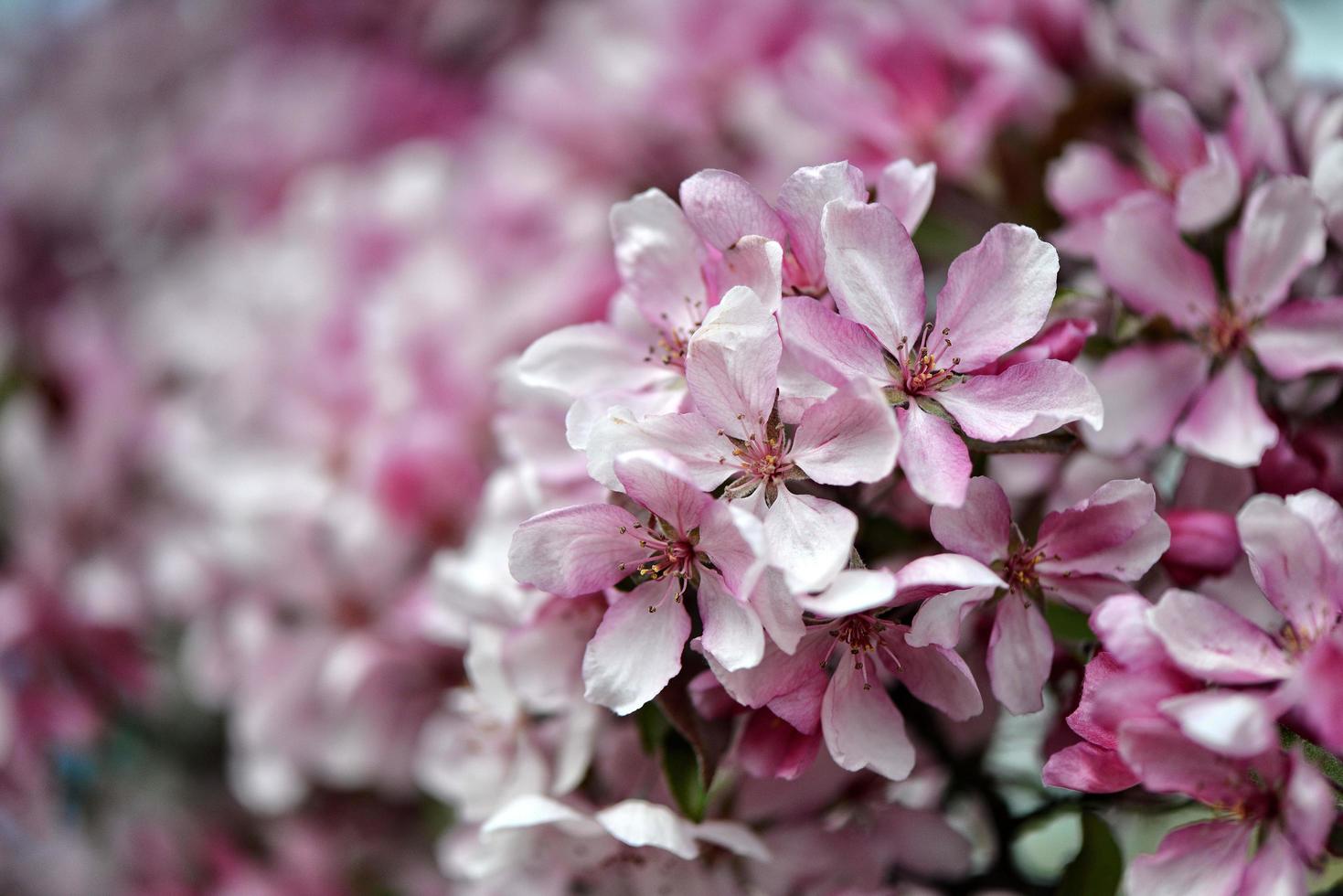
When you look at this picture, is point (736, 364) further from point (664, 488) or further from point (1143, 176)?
point (1143, 176)

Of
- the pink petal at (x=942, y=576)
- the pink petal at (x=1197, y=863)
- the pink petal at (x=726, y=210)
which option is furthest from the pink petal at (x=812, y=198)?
the pink petal at (x=1197, y=863)

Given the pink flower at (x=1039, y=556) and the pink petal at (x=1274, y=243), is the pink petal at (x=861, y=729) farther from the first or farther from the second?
the pink petal at (x=1274, y=243)

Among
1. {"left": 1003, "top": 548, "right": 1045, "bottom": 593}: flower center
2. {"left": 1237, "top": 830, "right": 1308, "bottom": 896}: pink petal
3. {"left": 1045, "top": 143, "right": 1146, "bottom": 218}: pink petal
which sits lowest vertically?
{"left": 1237, "top": 830, "right": 1308, "bottom": 896}: pink petal

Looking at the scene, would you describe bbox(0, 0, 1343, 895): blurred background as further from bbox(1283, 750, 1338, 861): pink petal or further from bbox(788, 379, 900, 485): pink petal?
bbox(1283, 750, 1338, 861): pink petal

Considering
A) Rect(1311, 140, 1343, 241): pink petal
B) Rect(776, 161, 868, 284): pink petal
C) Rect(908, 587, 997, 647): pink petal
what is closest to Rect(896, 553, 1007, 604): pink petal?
Rect(908, 587, 997, 647): pink petal

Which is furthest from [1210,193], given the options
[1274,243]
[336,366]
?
[336,366]

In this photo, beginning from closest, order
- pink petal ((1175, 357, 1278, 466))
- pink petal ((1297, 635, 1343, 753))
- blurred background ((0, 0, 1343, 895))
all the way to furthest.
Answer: pink petal ((1297, 635, 1343, 753)) → pink petal ((1175, 357, 1278, 466)) → blurred background ((0, 0, 1343, 895))

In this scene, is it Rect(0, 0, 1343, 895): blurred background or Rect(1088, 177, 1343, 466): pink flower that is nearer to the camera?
Rect(1088, 177, 1343, 466): pink flower

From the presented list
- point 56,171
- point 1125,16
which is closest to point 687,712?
point 1125,16

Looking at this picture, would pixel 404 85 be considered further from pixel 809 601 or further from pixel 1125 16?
pixel 809 601
